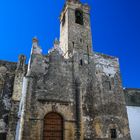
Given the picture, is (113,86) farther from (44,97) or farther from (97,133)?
(44,97)

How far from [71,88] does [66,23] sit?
8.65 meters

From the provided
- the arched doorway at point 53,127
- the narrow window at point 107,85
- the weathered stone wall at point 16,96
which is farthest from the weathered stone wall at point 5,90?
the narrow window at point 107,85

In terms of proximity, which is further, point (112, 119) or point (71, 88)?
point (112, 119)

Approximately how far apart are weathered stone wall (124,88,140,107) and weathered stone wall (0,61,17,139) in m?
14.1

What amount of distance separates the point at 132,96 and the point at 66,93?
1241 cm

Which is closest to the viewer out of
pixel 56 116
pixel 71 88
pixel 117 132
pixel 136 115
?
pixel 56 116

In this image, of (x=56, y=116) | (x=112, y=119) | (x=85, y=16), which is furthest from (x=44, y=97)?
(x=85, y=16)

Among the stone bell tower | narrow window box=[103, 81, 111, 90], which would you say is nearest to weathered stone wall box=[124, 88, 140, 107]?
narrow window box=[103, 81, 111, 90]

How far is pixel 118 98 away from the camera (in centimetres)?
1842

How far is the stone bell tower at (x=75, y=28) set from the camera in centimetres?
1933

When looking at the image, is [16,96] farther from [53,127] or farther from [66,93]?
[53,127]

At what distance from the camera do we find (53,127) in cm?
1360

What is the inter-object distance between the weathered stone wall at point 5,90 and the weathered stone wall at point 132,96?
14.1 m

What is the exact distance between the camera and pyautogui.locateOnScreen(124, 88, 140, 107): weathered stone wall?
23163 millimetres
